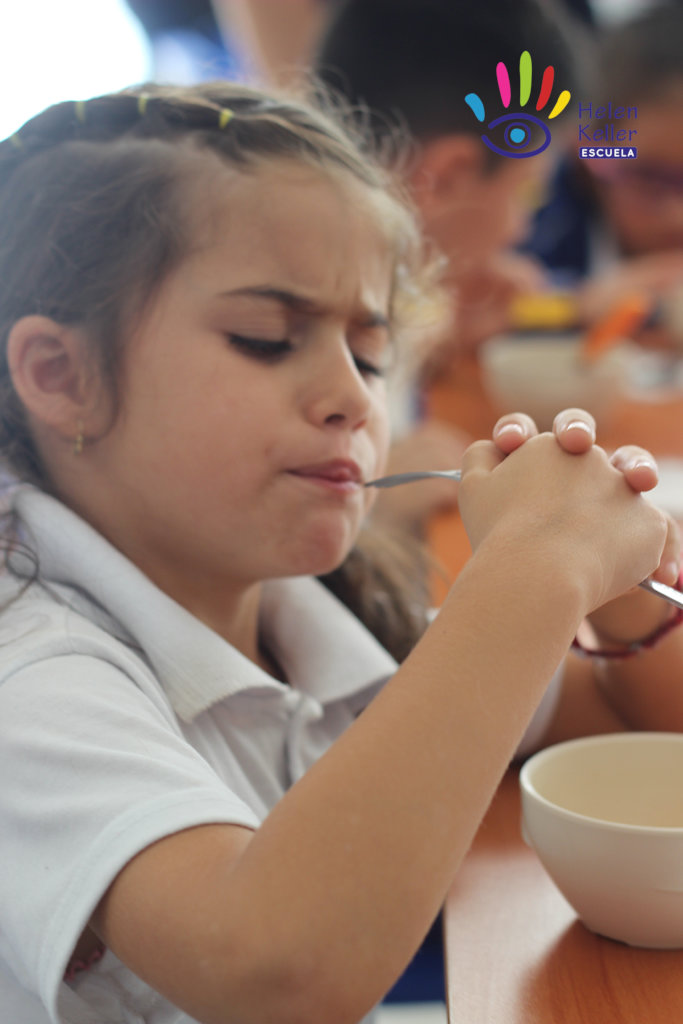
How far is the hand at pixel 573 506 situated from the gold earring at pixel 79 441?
0.87 ft

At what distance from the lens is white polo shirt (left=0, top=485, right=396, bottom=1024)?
1.43 feet

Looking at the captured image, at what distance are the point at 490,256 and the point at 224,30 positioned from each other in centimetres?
240

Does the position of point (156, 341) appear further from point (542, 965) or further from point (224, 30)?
point (224, 30)

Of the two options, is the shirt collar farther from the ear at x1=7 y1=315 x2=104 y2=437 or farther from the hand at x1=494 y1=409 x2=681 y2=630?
the hand at x1=494 y1=409 x2=681 y2=630

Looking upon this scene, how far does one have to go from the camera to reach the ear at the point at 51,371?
66 centimetres

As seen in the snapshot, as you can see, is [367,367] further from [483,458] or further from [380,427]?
[483,458]

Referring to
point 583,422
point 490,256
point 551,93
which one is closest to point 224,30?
point 490,256

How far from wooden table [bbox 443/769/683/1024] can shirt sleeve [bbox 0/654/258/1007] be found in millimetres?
127

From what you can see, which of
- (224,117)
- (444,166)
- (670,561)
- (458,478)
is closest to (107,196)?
(224,117)

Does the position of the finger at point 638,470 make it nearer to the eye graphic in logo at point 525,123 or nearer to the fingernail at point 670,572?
the fingernail at point 670,572

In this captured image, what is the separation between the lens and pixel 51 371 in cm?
67

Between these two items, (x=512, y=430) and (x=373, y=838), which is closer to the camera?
(x=373, y=838)

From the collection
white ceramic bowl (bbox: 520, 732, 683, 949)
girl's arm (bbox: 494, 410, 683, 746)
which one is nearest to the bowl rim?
white ceramic bowl (bbox: 520, 732, 683, 949)

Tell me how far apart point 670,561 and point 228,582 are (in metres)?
0.29
